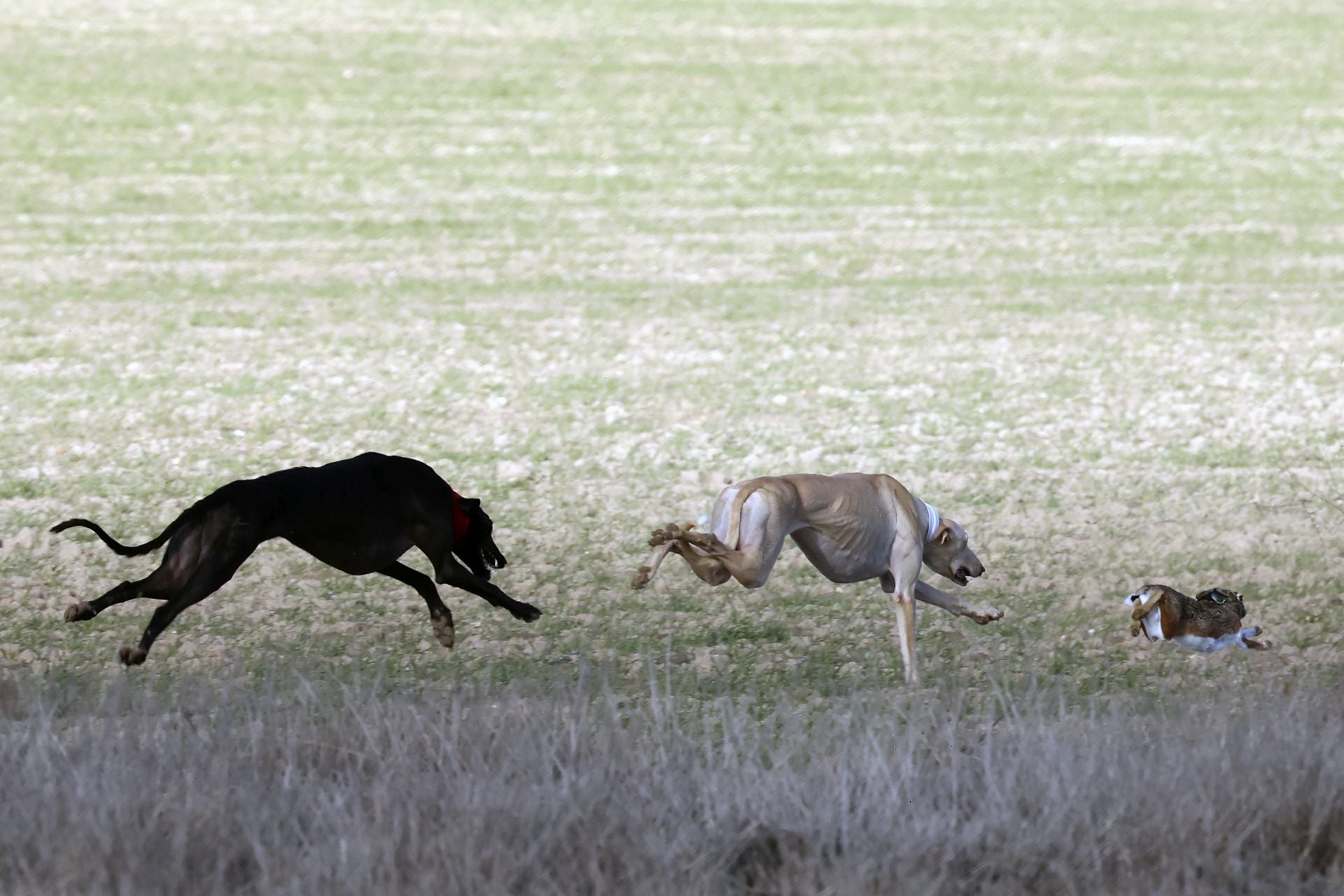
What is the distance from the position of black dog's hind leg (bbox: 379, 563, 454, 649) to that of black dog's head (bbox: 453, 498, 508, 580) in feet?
0.45

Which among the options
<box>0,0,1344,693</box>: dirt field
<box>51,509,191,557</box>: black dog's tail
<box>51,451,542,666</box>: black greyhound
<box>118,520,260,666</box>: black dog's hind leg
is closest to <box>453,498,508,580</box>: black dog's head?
<box>51,451,542,666</box>: black greyhound

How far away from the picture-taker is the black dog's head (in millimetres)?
5520

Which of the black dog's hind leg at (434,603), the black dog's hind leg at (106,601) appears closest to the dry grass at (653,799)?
the black dog's hind leg at (106,601)

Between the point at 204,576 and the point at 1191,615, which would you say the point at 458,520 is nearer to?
the point at 204,576

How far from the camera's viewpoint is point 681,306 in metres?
13.5

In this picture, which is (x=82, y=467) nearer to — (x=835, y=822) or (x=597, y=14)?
(x=835, y=822)

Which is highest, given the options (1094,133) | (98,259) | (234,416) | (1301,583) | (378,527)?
(1094,133)

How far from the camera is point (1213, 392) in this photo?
1073 centimetres

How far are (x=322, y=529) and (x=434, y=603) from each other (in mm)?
564

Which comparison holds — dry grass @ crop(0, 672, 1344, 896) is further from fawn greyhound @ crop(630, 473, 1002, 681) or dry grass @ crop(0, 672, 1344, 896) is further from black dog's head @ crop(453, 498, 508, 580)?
black dog's head @ crop(453, 498, 508, 580)

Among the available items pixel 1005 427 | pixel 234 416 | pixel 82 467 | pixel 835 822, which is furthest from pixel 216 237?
pixel 835 822

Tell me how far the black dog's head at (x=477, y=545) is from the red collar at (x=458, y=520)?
12 mm

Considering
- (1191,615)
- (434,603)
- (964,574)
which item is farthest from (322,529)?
(1191,615)

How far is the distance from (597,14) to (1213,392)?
13970 mm
